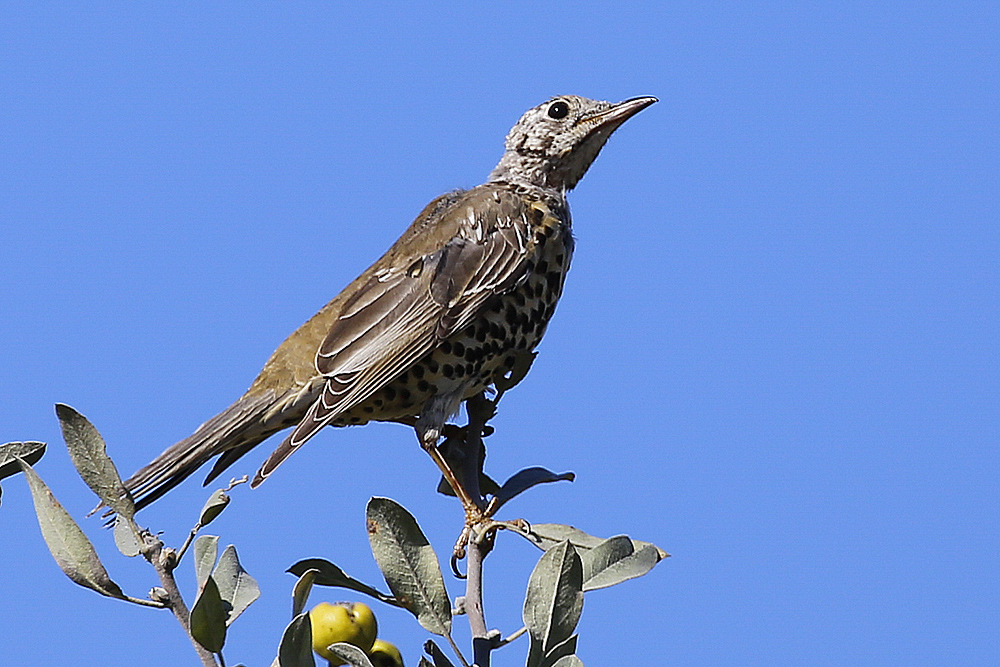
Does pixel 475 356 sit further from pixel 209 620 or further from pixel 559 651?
pixel 209 620

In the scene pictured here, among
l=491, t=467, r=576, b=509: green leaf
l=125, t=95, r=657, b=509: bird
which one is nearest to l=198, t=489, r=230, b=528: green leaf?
l=491, t=467, r=576, b=509: green leaf

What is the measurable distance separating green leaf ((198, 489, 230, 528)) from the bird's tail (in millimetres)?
1374

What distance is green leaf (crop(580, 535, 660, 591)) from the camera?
333 centimetres

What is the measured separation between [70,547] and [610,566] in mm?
1367

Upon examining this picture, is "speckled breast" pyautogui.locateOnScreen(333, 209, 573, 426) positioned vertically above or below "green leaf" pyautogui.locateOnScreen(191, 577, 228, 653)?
above

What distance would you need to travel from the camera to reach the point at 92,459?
307 centimetres

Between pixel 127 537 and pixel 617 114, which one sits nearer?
pixel 127 537

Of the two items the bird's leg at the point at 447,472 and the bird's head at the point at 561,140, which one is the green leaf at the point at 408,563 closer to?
the bird's leg at the point at 447,472

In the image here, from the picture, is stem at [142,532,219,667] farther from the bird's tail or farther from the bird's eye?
the bird's eye

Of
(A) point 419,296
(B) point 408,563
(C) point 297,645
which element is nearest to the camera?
(C) point 297,645

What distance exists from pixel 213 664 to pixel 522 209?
145 inches

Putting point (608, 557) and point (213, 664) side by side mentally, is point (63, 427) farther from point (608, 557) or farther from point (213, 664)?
point (608, 557)

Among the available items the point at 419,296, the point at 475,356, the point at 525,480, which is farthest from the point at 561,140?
the point at 525,480

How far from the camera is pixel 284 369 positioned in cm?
543
